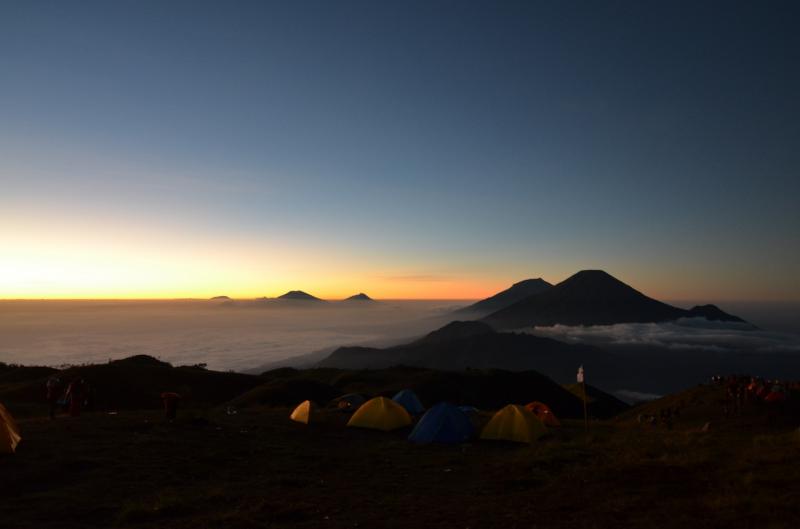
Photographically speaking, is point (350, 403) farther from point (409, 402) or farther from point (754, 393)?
point (754, 393)

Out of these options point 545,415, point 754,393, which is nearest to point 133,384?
point 545,415

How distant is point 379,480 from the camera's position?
13.9 m

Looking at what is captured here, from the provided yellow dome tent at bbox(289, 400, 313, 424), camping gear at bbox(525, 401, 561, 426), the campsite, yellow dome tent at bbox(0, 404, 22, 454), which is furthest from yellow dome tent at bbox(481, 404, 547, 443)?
yellow dome tent at bbox(0, 404, 22, 454)

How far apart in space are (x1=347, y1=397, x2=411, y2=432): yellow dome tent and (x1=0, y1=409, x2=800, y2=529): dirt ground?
248 cm

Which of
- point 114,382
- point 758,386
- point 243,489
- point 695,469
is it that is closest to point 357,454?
point 243,489

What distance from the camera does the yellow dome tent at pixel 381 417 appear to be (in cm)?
2259

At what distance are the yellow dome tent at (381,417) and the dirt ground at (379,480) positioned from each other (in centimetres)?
248

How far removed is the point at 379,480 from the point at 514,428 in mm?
8382

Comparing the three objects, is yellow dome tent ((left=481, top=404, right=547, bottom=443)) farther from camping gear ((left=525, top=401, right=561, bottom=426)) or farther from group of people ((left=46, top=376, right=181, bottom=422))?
group of people ((left=46, top=376, right=181, bottom=422))

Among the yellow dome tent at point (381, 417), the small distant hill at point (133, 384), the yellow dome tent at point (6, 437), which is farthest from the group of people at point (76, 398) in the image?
the small distant hill at point (133, 384)

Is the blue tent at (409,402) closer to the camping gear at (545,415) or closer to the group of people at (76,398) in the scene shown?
the camping gear at (545,415)

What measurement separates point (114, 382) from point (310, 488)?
1363 inches

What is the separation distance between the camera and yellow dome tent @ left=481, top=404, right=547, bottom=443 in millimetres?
20125

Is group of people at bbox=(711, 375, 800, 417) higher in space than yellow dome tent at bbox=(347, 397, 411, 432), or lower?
higher
